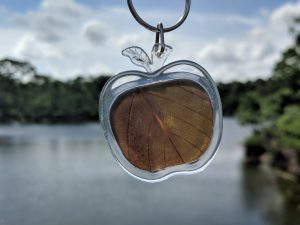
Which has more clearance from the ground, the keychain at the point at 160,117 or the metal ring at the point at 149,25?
the metal ring at the point at 149,25

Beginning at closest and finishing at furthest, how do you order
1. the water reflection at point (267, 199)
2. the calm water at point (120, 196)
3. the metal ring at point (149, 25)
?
1. the metal ring at point (149, 25)
2. the calm water at point (120, 196)
3. the water reflection at point (267, 199)

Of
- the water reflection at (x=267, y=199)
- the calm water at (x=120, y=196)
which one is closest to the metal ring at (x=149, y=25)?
the calm water at (x=120, y=196)

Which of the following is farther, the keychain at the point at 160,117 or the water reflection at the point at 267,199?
the water reflection at the point at 267,199

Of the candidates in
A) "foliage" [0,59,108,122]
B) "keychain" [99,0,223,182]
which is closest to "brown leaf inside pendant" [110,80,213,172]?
"keychain" [99,0,223,182]

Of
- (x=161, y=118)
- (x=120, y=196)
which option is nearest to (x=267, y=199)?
(x=120, y=196)

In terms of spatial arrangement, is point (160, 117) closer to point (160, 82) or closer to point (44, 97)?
point (160, 82)

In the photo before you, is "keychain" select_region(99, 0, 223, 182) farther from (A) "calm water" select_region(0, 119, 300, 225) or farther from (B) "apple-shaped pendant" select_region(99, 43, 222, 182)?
(A) "calm water" select_region(0, 119, 300, 225)

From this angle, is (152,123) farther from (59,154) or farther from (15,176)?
(59,154)

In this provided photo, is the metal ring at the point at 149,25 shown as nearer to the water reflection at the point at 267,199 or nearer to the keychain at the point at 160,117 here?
the keychain at the point at 160,117
